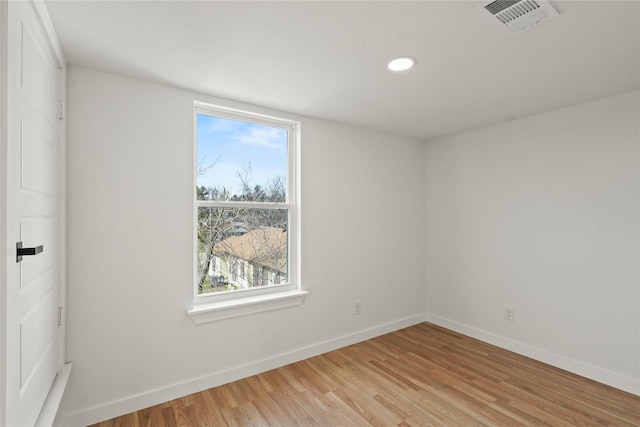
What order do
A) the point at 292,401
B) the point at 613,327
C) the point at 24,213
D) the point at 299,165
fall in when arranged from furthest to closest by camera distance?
the point at 299,165 < the point at 613,327 < the point at 292,401 < the point at 24,213

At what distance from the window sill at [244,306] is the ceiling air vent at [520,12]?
7.91 ft

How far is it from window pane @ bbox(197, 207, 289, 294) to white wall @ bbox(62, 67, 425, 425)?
0.19 meters

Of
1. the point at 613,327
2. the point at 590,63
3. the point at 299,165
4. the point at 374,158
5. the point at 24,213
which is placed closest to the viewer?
the point at 24,213

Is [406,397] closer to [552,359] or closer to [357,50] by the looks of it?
[552,359]

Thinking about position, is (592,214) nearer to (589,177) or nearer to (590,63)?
(589,177)

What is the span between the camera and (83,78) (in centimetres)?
202

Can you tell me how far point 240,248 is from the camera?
2.73m

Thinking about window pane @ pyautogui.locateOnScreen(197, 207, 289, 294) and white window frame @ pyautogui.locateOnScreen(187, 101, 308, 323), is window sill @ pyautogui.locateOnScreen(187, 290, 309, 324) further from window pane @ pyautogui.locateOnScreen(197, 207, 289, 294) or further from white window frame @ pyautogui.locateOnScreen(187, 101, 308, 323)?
window pane @ pyautogui.locateOnScreen(197, 207, 289, 294)

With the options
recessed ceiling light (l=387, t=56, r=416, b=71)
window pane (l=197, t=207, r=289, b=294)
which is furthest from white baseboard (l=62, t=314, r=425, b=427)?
recessed ceiling light (l=387, t=56, r=416, b=71)

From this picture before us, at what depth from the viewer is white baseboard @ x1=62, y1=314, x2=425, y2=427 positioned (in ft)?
6.62

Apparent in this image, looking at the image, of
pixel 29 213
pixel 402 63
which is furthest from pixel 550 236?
pixel 29 213

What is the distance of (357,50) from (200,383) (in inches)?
100

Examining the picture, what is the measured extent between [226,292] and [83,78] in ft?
5.87

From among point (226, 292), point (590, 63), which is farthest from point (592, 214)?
point (226, 292)
